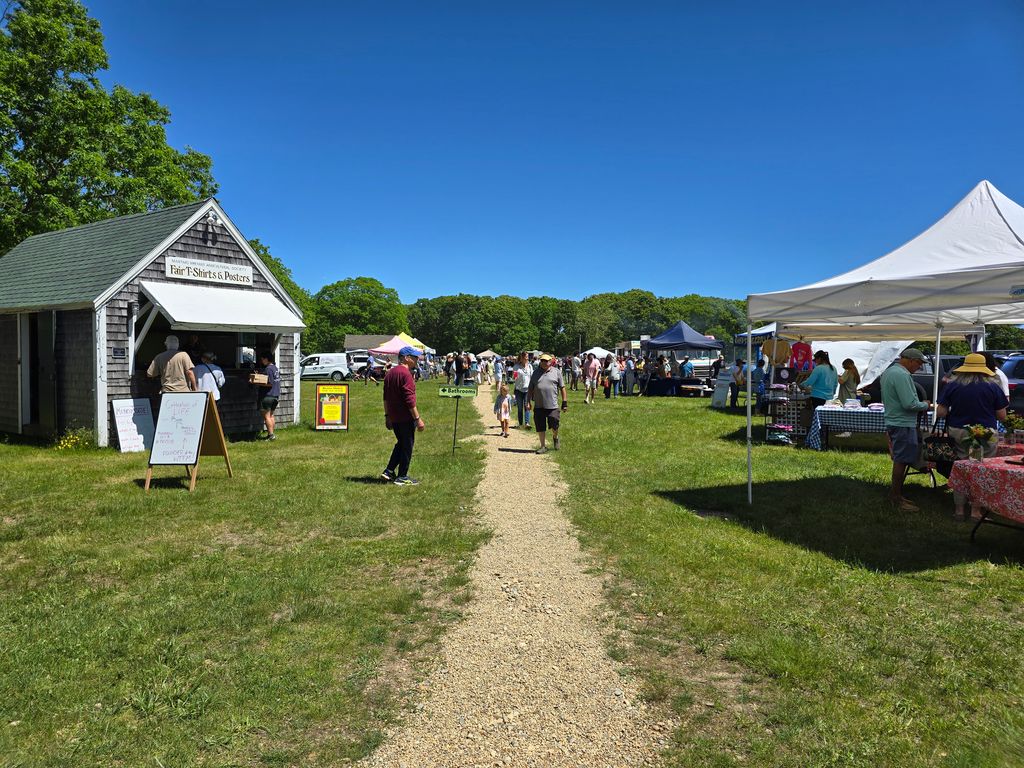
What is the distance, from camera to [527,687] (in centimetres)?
343

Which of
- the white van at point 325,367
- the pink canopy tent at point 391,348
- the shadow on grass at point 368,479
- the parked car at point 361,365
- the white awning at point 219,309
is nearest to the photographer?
the shadow on grass at point 368,479

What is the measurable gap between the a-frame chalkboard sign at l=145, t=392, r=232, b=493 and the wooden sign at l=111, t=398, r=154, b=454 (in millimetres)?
3276

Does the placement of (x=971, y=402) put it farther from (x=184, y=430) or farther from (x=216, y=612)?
(x=184, y=430)

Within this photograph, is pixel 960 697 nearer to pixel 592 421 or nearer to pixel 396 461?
pixel 396 461

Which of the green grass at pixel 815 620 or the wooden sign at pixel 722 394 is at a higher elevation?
the wooden sign at pixel 722 394

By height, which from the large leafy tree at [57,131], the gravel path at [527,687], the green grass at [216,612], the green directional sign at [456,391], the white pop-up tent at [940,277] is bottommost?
the gravel path at [527,687]

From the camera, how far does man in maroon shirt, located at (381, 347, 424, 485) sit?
816 cm

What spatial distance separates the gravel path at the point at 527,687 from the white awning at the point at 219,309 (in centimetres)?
806

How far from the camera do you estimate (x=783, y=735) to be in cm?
297

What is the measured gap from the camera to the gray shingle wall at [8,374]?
12.8 meters

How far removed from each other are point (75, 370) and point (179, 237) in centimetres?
310

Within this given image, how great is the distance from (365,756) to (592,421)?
13.3 m

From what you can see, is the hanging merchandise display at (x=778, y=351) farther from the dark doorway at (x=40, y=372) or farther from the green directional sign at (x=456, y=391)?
the dark doorway at (x=40, y=372)

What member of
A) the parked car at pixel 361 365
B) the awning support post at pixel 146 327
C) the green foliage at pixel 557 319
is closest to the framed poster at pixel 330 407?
the awning support post at pixel 146 327
